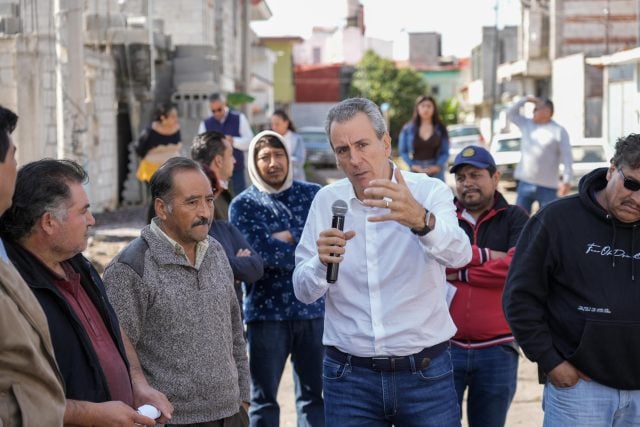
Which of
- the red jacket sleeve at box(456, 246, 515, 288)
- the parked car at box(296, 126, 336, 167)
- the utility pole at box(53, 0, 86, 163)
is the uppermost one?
the utility pole at box(53, 0, 86, 163)

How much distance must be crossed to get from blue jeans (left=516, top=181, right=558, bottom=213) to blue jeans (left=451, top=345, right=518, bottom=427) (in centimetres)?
578

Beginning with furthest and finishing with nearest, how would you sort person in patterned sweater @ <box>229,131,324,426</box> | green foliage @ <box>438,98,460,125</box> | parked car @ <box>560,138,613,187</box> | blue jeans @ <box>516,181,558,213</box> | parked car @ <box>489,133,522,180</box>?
green foliage @ <box>438,98,460,125</box> < parked car @ <box>489,133,522,180</box> < parked car @ <box>560,138,613,187</box> < blue jeans @ <box>516,181,558,213</box> < person in patterned sweater @ <box>229,131,324,426</box>

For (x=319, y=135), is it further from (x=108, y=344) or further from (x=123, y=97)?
(x=108, y=344)

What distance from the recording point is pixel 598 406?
4.14m

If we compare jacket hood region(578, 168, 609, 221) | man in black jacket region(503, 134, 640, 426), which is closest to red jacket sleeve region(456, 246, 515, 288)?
man in black jacket region(503, 134, 640, 426)

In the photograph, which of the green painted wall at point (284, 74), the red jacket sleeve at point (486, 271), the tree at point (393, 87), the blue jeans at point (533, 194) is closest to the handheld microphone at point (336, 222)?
the red jacket sleeve at point (486, 271)

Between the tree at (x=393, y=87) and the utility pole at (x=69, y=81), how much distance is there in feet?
164

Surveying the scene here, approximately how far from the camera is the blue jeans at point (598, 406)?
4.14 m

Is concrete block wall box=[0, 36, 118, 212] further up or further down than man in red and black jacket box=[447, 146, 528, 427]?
further up

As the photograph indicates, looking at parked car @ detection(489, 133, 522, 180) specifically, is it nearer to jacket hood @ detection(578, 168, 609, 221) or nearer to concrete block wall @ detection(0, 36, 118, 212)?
concrete block wall @ detection(0, 36, 118, 212)

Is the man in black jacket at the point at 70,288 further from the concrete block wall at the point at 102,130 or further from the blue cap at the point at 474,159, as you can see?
the concrete block wall at the point at 102,130

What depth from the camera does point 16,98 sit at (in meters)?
13.0

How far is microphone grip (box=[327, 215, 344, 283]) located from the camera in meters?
3.85

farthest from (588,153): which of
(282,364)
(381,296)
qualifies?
(381,296)
